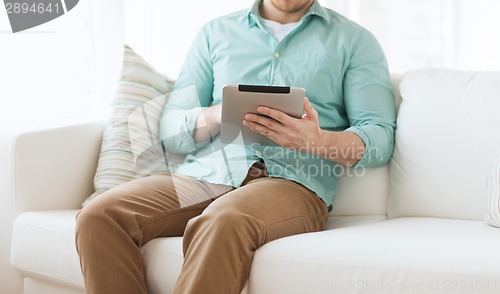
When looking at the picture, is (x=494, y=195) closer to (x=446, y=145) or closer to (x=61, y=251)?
(x=446, y=145)

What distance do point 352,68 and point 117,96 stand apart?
0.74 metres

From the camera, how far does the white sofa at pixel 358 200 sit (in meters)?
1.62

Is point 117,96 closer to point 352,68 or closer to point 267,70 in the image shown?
point 267,70

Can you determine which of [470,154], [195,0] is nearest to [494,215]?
[470,154]

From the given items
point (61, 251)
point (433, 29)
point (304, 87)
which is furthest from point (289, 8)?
point (433, 29)

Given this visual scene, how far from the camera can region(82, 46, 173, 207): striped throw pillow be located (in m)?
2.17

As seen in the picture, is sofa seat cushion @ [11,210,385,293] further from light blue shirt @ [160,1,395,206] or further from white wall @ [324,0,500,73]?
white wall @ [324,0,500,73]

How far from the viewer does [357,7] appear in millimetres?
3611

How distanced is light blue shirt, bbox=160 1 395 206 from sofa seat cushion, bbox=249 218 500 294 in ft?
1.04

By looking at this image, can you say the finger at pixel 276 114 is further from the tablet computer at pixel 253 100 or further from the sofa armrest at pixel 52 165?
the sofa armrest at pixel 52 165

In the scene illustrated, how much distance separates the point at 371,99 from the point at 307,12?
1.07ft

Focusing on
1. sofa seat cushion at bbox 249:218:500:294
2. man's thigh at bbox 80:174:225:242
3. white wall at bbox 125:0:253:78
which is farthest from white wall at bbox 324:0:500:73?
sofa seat cushion at bbox 249:218:500:294

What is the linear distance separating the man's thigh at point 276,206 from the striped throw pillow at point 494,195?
0.42 metres

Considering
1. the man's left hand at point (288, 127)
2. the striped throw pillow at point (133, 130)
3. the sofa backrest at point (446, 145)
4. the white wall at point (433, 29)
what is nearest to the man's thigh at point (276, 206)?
the man's left hand at point (288, 127)
